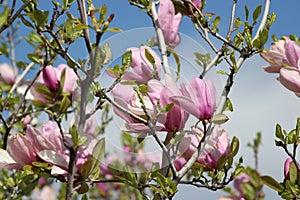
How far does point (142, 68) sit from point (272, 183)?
1.44 ft

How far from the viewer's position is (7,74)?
8.68 ft

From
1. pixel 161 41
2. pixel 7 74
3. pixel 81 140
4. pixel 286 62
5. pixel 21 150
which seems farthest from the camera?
pixel 7 74

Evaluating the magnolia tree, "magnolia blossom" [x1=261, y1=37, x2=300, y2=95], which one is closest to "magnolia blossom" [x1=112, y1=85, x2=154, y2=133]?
the magnolia tree

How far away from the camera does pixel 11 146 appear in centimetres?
91

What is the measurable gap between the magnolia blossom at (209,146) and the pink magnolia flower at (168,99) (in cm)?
4

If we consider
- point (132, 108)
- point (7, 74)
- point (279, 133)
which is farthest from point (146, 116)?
point (7, 74)

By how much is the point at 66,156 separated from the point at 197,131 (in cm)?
24

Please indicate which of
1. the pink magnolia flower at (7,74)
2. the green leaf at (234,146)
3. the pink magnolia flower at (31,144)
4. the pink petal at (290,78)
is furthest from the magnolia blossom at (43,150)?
the pink magnolia flower at (7,74)

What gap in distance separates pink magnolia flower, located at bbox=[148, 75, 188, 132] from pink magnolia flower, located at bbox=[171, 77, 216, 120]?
0.01 metres

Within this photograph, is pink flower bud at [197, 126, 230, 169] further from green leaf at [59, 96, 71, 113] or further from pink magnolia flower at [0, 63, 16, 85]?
pink magnolia flower at [0, 63, 16, 85]

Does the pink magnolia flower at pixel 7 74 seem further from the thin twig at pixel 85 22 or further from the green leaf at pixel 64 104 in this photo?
the thin twig at pixel 85 22

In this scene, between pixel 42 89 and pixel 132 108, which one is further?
pixel 42 89

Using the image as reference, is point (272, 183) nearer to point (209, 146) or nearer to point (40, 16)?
point (209, 146)

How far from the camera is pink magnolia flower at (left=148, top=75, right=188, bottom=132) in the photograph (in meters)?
0.84
